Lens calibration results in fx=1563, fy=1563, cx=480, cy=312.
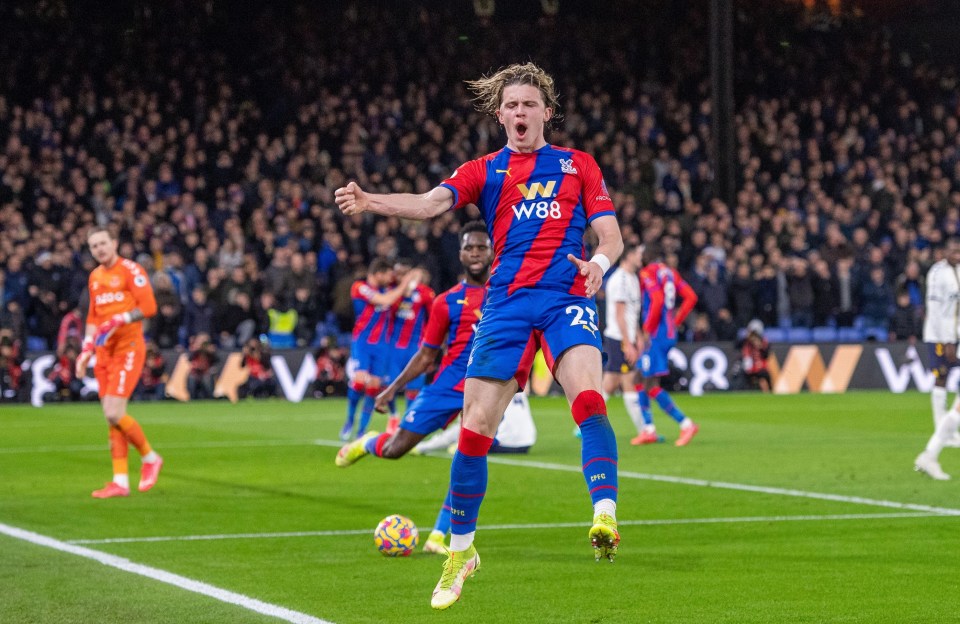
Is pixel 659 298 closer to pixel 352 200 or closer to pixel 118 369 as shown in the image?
pixel 118 369

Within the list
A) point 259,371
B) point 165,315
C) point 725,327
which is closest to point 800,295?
point 725,327

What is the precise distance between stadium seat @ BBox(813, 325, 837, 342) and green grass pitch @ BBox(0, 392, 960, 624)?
11295mm

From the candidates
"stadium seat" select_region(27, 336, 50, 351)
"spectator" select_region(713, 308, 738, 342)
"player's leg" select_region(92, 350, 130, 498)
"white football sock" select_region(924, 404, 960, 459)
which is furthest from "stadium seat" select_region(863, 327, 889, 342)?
"player's leg" select_region(92, 350, 130, 498)

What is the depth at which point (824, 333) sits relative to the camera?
30.8 meters

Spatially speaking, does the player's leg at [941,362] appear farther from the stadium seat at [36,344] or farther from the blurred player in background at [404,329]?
the stadium seat at [36,344]

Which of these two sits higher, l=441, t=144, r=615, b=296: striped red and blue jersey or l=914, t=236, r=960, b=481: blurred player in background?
l=441, t=144, r=615, b=296: striped red and blue jersey

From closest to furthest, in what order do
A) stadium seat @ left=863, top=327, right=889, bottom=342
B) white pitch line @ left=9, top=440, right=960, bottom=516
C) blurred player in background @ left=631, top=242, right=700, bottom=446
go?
white pitch line @ left=9, top=440, right=960, bottom=516 < blurred player in background @ left=631, top=242, right=700, bottom=446 < stadium seat @ left=863, top=327, right=889, bottom=342

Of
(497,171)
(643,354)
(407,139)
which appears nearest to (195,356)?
(407,139)

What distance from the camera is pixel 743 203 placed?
3291 cm

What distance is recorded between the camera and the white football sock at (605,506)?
21.9 feet

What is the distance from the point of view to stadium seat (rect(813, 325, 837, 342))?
30.8 meters

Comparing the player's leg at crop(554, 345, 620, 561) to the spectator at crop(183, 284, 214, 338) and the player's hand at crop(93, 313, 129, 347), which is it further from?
the spectator at crop(183, 284, 214, 338)

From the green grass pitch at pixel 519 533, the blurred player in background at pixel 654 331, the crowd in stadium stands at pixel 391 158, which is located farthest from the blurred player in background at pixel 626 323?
the crowd in stadium stands at pixel 391 158

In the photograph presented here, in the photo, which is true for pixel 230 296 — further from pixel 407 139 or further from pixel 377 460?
pixel 377 460
